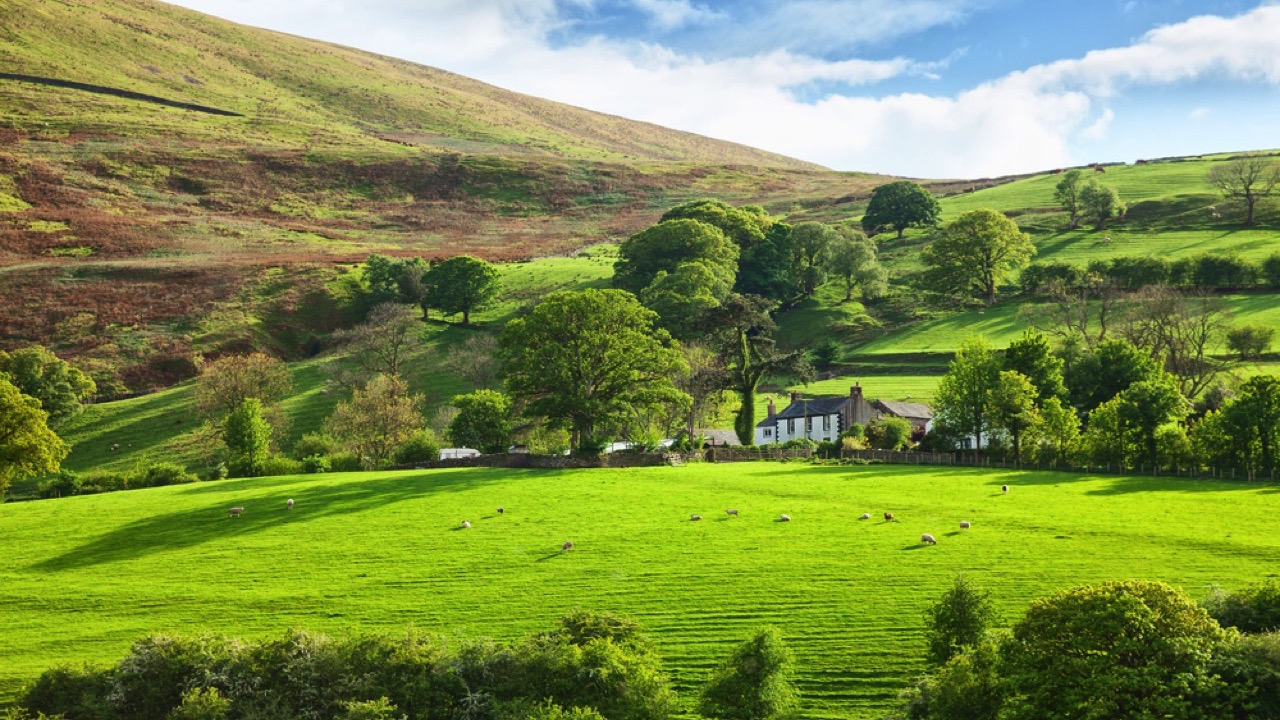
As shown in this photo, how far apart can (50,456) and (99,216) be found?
Answer: 341 ft

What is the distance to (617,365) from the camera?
7594 cm

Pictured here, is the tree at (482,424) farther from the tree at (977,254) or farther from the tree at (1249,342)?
the tree at (977,254)

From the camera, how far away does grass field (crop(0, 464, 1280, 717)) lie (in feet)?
124

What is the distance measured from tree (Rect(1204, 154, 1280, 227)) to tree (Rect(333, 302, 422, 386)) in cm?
13179

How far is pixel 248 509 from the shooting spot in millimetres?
56312

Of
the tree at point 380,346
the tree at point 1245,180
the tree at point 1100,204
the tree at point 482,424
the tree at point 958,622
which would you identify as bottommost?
the tree at point 958,622

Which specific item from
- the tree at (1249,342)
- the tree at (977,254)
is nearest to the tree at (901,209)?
the tree at (977,254)

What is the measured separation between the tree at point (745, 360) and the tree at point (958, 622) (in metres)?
52.4

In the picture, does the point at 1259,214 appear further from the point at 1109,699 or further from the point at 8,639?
the point at 8,639

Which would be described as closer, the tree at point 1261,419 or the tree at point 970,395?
the tree at point 1261,419

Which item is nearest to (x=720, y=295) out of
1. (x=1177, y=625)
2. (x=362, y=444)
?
(x=362, y=444)

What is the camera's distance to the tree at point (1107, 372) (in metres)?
76.6

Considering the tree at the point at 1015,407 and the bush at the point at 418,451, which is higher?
the tree at the point at 1015,407

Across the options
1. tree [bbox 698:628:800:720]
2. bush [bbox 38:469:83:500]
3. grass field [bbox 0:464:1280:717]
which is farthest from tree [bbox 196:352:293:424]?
tree [bbox 698:628:800:720]
